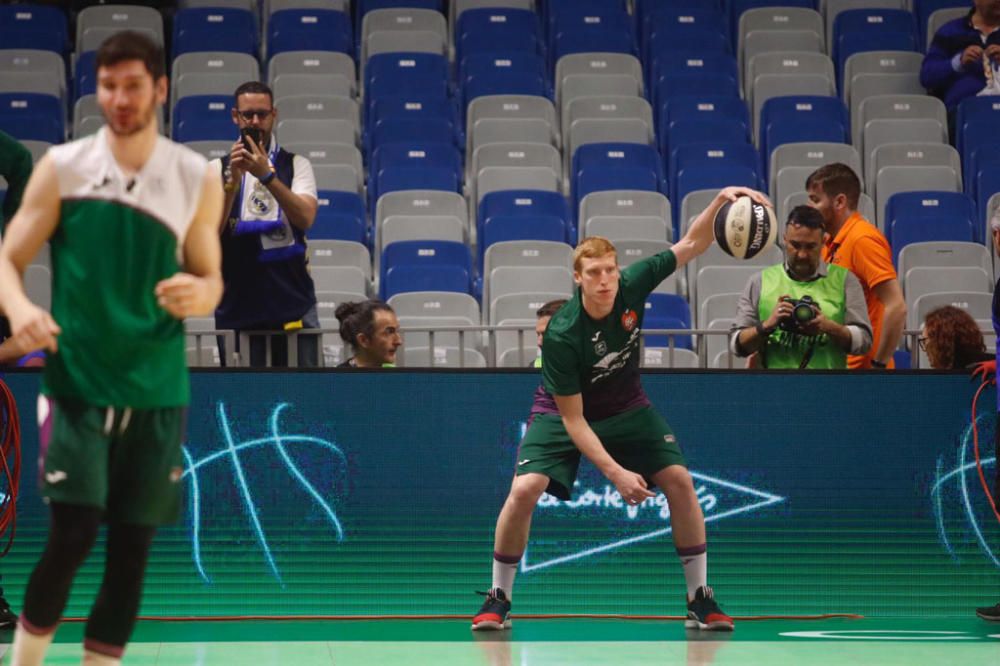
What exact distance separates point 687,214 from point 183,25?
187 inches

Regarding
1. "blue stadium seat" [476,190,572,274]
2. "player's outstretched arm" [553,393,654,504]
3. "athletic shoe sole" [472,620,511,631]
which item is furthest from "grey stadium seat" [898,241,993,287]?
"athletic shoe sole" [472,620,511,631]

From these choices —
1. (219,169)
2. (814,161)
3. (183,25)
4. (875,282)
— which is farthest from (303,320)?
(183,25)

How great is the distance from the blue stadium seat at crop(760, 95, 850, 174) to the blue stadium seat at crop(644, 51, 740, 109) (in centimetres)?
51

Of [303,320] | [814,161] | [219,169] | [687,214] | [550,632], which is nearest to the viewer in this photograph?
[550,632]

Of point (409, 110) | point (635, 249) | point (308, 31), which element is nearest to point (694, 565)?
point (635, 249)

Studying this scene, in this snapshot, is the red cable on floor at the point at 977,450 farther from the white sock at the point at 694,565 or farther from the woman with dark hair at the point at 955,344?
the white sock at the point at 694,565

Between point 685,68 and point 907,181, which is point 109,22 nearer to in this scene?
point 685,68

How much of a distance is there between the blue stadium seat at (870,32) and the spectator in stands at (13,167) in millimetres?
8335

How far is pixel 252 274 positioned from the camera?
6.95 meters

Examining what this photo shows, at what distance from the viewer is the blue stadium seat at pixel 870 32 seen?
1238 centimetres

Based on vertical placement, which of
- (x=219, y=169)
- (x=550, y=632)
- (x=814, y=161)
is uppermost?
(x=814, y=161)

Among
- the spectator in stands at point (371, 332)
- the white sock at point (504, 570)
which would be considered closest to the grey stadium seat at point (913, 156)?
the spectator in stands at point (371, 332)

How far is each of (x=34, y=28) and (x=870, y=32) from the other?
22.3ft

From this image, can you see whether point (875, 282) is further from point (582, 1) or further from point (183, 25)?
point (183, 25)
